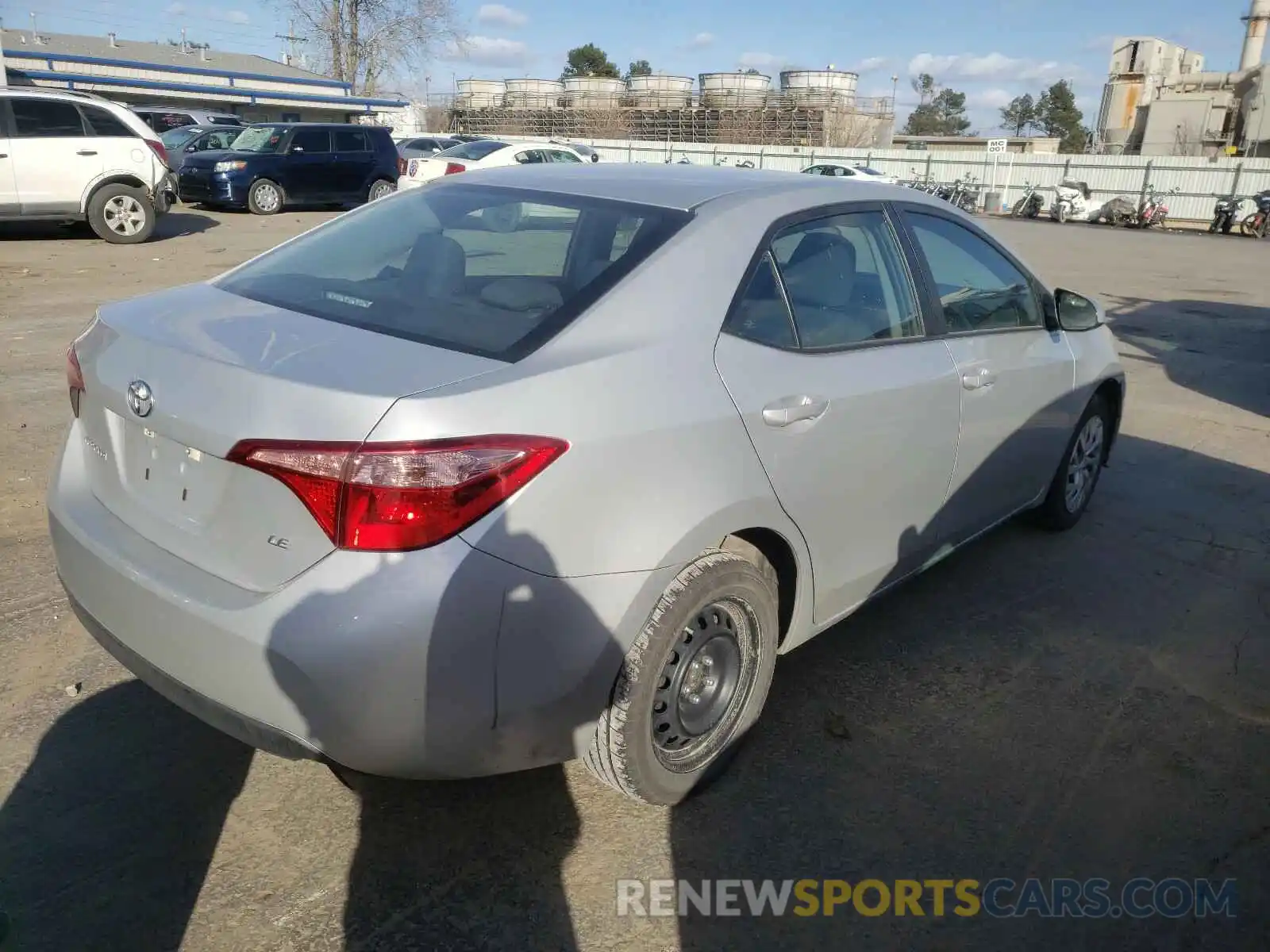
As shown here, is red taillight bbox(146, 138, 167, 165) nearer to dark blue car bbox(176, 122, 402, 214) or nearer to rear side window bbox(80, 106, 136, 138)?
rear side window bbox(80, 106, 136, 138)

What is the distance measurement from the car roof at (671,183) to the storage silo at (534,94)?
6605 centimetres

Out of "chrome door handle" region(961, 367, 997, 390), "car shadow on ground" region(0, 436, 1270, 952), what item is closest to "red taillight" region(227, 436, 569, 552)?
"car shadow on ground" region(0, 436, 1270, 952)

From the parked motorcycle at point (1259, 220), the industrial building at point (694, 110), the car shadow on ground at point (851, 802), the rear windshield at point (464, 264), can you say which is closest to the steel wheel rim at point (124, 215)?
the rear windshield at point (464, 264)

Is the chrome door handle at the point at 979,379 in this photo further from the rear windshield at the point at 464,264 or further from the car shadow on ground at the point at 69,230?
the car shadow on ground at the point at 69,230

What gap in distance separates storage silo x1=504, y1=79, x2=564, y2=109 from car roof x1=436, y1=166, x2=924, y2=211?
217 ft

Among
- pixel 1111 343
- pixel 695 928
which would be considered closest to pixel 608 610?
pixel 695 928

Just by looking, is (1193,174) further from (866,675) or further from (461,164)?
(866,675)

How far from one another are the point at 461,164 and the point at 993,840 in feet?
58.0

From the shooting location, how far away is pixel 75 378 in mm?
2740

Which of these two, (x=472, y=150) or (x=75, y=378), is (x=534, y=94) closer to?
(x=472, y=150)

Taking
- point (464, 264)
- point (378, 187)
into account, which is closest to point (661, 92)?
point (378, 187)

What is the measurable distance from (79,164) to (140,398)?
42.7 feet

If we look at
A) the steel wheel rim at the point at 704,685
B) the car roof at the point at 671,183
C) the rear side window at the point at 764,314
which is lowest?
the steel wheel rim at the point at 704,685

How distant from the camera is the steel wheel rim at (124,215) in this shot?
13.7m
